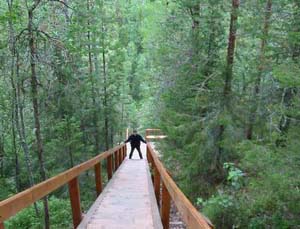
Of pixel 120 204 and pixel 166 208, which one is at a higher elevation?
pixel 166 208

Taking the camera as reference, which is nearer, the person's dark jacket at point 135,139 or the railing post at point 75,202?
the railing post at point 75,202

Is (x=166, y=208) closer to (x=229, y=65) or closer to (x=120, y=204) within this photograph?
(x=120, y=204)

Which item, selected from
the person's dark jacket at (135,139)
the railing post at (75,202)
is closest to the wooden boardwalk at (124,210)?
the railing post at (75,202)

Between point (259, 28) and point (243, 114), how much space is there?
2226 mm

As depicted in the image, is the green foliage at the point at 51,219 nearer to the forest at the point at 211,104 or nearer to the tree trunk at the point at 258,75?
the forest at the point at 211,104

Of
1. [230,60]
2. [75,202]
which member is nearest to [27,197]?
[75,202]

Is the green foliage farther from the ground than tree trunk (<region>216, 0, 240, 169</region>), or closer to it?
closer to it

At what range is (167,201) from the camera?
516 cm

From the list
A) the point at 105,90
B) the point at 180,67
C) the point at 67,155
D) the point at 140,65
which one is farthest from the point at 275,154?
the point at 140,65

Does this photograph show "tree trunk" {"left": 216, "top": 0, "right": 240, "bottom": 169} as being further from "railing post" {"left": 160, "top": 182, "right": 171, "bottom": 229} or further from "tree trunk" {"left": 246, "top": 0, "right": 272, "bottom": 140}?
"railing post" {"left": 160, "top": 182, "right": 171, "bottom": 229}

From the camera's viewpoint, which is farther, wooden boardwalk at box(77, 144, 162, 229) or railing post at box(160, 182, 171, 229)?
wooden boardwalk at box(77, 144, 162, 229)

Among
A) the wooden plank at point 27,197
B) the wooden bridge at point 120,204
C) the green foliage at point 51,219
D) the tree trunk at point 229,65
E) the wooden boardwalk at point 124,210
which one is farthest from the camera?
the green foliage at point 51,219

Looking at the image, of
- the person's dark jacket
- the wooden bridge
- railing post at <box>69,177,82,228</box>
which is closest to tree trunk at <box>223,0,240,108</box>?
the wooden bridge

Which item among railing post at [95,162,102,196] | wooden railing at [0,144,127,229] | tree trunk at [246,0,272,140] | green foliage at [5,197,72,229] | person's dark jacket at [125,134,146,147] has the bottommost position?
green foliage at [5,197,72,229]
